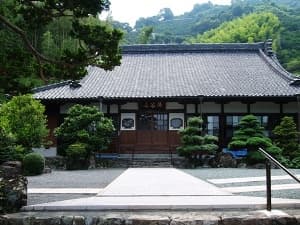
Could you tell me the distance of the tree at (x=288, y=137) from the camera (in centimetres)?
1988

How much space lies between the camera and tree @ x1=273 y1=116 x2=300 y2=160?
19875mm

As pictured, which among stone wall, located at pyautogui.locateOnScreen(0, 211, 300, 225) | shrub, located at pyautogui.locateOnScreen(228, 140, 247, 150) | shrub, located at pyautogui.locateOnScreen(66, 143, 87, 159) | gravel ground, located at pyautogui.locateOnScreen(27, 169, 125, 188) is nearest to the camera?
stone wall, located at pyautogui.locateOnScreen(0, 211, 300, 225)

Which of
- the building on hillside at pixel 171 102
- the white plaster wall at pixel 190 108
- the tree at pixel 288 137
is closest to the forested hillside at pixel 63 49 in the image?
the building on hillside at pixel 171 102

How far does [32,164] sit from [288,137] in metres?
12.3

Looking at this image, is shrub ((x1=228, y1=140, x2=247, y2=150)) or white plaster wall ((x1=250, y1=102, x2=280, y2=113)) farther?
white plaster wall ((x1=250, y1=102, x2=280, y2=113))

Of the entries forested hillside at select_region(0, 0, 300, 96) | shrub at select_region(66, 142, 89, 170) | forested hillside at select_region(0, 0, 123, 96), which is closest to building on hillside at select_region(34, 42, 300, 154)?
forested hillside at select_region(0, 0, 300, 96)

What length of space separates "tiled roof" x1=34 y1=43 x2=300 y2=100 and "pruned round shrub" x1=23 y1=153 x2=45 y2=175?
684 cm

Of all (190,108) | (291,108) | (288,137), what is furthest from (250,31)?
(288,137)

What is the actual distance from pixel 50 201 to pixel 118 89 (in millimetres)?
15842

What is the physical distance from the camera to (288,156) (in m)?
19.8

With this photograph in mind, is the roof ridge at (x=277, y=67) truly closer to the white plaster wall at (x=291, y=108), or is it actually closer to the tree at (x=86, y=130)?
the white plaster wall at (x=291, y=108)

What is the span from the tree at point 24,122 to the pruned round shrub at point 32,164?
179cm

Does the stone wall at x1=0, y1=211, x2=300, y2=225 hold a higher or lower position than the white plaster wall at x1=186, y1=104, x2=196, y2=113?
lower

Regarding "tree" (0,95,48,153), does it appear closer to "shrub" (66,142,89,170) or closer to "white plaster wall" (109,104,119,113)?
"shrub" (66,142,89,170)
